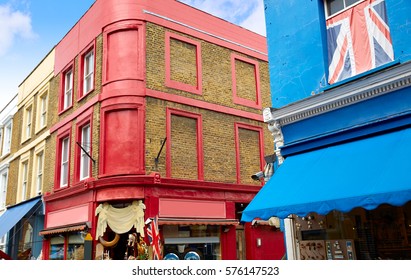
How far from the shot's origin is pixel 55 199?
17.2m

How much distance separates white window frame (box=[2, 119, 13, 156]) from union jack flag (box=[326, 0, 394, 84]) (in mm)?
20906

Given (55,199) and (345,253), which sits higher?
(55,199)

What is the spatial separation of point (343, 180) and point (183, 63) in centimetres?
1089

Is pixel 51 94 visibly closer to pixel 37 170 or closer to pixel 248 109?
pixel 37 170

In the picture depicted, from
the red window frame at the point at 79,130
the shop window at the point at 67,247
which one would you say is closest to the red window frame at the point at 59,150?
the red window frame at the point at 79,130

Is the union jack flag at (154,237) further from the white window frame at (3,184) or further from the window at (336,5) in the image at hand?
the white window frame at (3,184)

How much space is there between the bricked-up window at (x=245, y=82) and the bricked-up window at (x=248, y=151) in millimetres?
1075

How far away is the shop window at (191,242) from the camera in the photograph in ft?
47.5

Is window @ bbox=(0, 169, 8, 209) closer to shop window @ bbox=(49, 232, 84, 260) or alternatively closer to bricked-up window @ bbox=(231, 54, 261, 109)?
shop window @ bbox=(49, 232, 84, 260)

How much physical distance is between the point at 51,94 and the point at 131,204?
830 centimetres

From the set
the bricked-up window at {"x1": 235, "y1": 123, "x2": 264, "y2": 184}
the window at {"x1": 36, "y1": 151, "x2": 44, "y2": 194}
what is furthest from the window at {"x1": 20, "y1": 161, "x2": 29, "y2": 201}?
the bricked-up window at {"x1": 235, "y1": 123, "x2": 264, "y2": 184}

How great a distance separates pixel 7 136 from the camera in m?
25.3
